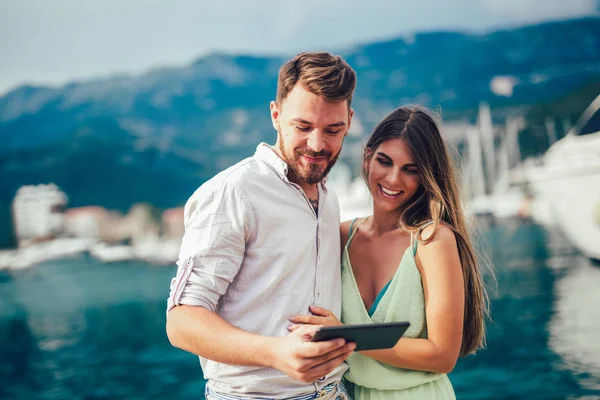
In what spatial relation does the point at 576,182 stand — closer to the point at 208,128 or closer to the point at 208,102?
the point at 208,128

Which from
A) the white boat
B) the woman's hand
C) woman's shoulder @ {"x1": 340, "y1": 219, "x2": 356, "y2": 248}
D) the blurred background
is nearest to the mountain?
the blurred background

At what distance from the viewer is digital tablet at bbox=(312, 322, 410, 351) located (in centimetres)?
100

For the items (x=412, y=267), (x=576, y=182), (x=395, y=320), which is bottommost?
(x=395, y=320)

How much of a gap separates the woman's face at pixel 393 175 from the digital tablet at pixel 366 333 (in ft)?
2.06

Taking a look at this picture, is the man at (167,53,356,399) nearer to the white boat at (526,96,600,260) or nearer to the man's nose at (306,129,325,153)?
the man's nose at (306,129,325,153)

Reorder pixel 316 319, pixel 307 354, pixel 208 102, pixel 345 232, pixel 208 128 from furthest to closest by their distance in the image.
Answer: pixel 208 102
pixel 208 128
pixel 345 232
pixel 316 319
pixel 307 354

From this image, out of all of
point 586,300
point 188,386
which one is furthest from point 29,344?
point 586,300

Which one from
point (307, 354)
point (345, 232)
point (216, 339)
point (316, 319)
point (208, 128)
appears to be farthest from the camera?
point (208, 128)

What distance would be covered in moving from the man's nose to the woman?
35 centimetres

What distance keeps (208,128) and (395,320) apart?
26.8 feet

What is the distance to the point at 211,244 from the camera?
4.04ft

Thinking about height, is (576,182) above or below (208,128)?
below

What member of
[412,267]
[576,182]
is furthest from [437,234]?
[576,182]

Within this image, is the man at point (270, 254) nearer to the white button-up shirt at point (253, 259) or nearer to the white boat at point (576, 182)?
the white button-up shirt at point (253, 259)
